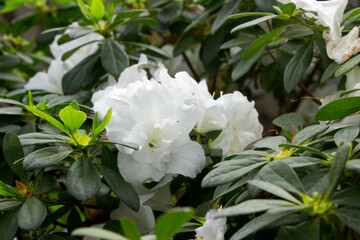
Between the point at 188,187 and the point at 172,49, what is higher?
the point at 172,49

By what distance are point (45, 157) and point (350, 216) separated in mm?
544

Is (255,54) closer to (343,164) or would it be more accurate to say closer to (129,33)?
(129,33)

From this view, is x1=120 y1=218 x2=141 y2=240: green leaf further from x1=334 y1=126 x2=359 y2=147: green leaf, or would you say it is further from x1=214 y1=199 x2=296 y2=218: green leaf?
x1=334 y1=126 x2=359 y2=147: green leaf

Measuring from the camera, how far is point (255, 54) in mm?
1212

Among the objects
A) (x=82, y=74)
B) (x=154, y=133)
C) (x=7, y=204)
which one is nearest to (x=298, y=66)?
(x=154, y=133)

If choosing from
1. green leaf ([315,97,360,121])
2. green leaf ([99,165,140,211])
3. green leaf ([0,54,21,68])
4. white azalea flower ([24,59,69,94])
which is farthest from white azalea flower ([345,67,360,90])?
green leaf ([0,54,21,68])

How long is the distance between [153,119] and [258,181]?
33 centimetres

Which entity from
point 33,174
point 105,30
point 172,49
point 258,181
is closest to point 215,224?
point 258,181

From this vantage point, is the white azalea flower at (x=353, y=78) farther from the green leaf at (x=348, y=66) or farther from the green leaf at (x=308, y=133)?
the green leaf at (x=308, y=133)

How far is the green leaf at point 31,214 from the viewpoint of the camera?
0.82 meters

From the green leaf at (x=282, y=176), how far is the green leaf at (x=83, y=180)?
32cm

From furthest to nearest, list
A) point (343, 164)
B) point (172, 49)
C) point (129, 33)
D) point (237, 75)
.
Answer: point (172, 49) → point (129, 33) → point (237, 75) → point (343, 164)

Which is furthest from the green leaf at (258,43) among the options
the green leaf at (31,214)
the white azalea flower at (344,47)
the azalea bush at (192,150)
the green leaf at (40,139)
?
the green leaf at (31,214)

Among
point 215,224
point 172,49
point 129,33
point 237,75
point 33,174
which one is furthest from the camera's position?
point 172,49
